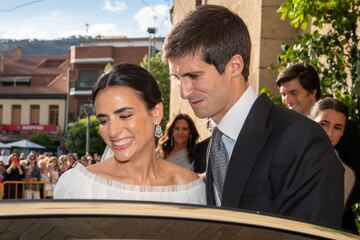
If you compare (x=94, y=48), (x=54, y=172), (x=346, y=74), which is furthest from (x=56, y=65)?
(x=346, y=74)

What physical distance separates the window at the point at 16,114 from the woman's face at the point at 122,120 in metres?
66.8

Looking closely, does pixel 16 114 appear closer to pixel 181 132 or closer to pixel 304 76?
pixel 181 132

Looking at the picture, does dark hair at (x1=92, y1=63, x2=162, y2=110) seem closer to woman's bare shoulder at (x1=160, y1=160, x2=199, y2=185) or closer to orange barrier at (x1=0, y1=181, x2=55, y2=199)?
woman's bare shoulder at (x1=160, y1=160, x2=199, y2=185)

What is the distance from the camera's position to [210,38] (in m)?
2.33

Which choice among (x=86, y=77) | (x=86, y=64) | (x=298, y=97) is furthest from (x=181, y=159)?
(x=86, y=77)

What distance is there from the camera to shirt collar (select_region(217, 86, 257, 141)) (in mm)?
2375

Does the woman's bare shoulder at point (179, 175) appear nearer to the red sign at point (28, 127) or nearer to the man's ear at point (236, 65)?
the man's ear at point (236, 65)

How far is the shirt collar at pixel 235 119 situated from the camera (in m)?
2.38

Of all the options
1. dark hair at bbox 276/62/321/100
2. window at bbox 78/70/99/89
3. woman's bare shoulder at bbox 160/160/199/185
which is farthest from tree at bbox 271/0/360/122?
window at bbox 78/70/99/89

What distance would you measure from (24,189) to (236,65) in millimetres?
14286

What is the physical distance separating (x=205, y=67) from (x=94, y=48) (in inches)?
2515

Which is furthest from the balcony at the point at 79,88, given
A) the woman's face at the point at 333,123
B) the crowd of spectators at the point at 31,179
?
the woman's face at the point at 333,123

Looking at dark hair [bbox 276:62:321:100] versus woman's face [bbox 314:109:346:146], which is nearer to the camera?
woman's face [bbox 314:109:346:146]

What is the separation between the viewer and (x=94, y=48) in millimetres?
65312
